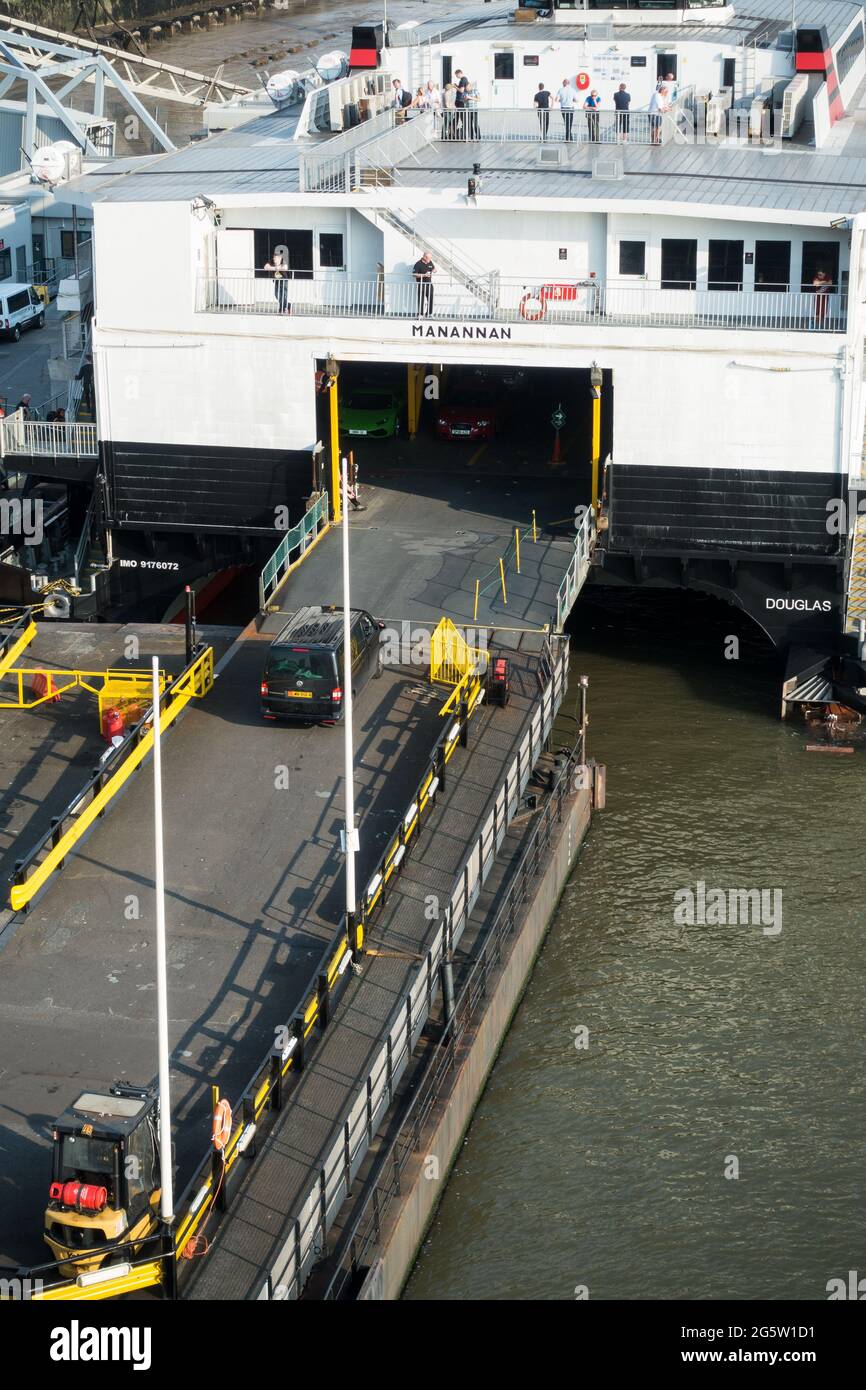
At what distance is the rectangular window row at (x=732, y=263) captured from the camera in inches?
1858

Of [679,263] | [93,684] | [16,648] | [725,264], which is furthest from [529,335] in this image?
[16,648]

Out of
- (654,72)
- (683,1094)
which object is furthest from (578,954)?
(654,72)

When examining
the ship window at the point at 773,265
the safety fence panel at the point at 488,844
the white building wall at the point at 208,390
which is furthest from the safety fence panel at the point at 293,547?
the ship window at the point at 773,265

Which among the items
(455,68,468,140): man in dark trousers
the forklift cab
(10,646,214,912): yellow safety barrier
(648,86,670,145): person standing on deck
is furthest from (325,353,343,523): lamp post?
the forklift cab

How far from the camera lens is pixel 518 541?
46.3m

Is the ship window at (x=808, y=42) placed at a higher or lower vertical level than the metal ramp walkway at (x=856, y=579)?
higher

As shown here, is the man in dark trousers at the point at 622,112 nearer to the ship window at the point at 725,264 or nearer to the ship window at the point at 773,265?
the ship window at the point at 725,264

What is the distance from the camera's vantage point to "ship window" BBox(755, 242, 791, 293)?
155 ft

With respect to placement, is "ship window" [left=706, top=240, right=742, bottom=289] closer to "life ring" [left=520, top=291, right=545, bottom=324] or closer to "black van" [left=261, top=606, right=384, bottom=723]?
"life ring" [left=520, top=291, right=545, bottom=324]

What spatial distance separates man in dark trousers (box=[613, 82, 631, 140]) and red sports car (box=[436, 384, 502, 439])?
6977 millimetres

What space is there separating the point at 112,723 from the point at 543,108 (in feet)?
75.8

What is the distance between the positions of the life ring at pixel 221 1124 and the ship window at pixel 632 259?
2613cm

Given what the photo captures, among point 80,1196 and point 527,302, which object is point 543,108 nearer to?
point 527,302

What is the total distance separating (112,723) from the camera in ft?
128
